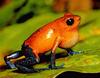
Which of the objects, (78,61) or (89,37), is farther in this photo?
(89,37)

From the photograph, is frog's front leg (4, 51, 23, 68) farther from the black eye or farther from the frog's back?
the black eye

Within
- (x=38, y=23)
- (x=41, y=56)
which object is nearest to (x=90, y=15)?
(x=38, y=23)

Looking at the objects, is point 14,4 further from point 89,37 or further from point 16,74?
point 16,74

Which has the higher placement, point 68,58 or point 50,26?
point 50,26

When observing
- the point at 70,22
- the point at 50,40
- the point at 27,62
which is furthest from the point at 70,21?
the point at 27,62

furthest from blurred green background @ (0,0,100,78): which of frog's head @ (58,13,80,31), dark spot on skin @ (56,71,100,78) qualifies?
frog's head @ (58,13,80,31)

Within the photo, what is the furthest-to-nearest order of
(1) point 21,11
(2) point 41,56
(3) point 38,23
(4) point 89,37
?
(1) point 21,11
(3) point 38,23
(4) point 89,37
(2) point 41,56
